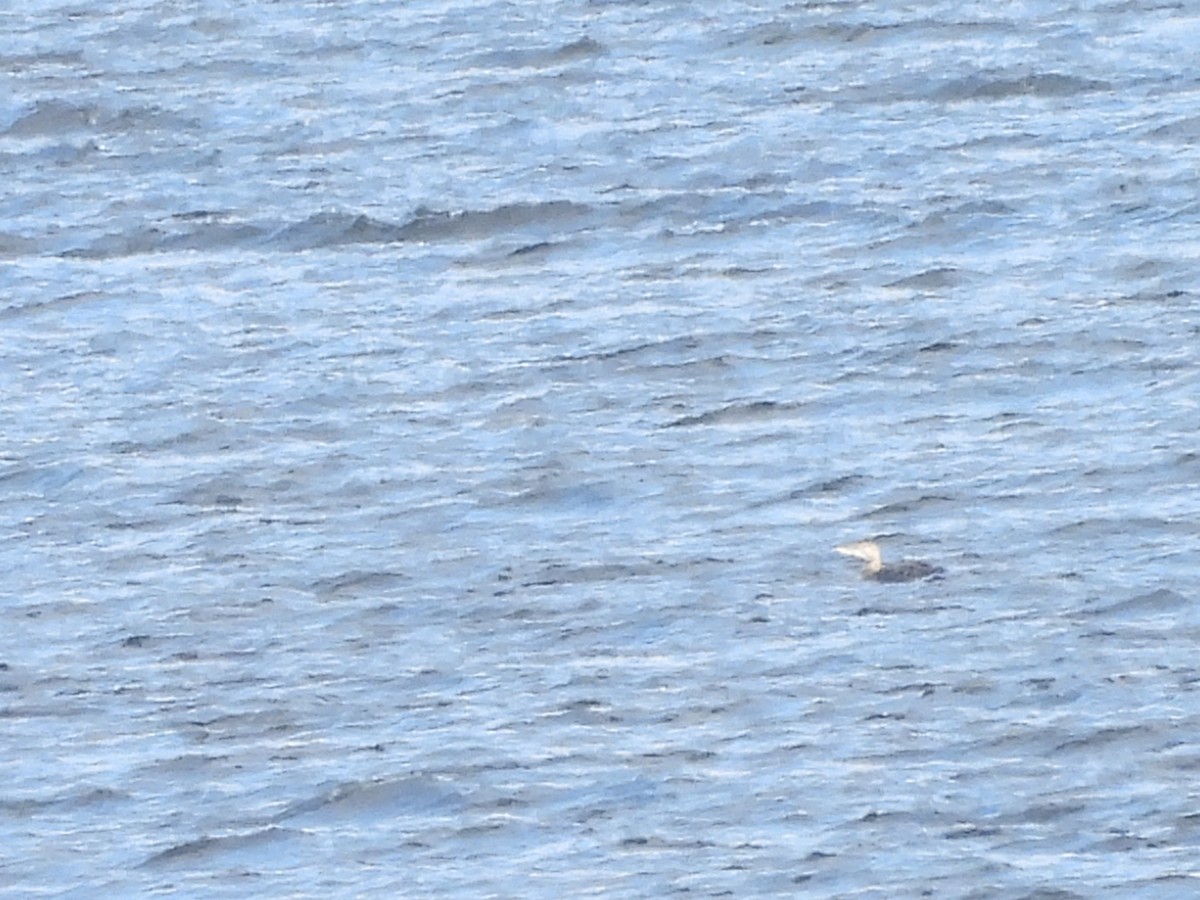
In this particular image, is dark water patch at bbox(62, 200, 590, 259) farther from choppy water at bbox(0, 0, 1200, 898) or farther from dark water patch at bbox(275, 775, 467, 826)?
dark water patch at bbox(275, 775, 467, 826)

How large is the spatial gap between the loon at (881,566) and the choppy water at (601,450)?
0.10 meters

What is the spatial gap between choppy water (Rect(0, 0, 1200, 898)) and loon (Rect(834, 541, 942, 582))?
0.10 meters

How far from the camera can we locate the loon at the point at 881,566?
10.3m

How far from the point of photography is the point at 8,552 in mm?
10883

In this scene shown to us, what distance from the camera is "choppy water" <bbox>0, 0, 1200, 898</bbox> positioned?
9.03 meters

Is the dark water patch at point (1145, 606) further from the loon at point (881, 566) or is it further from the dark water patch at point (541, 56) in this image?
the dark water patch at point (541, 56)

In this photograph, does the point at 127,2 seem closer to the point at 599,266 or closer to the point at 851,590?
the point at 599,266

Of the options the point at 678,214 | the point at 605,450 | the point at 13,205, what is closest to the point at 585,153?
the point at 678,214

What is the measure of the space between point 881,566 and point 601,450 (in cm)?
140

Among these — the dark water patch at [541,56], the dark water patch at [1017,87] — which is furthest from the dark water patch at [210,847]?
the dark water patch at [541,56]

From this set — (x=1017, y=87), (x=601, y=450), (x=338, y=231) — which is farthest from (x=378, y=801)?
(x=1017, y=87)

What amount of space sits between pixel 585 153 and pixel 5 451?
3703 millimetres

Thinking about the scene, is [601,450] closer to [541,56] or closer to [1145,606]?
[1145,606]

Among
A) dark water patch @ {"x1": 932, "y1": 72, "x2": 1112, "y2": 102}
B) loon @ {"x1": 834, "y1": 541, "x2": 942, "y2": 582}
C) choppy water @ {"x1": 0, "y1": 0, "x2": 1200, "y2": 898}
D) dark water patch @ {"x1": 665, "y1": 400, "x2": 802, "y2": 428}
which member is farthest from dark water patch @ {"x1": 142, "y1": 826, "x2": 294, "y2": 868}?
dark water patch @ {"x1": 932, "y1": 72, "x2": 1112, "y2": 102}
